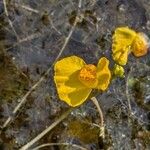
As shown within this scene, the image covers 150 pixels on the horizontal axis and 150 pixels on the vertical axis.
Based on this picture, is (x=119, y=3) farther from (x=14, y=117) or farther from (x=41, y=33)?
(x=14, y=117)

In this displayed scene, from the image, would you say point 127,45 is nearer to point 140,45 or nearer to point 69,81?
A: point 140,45

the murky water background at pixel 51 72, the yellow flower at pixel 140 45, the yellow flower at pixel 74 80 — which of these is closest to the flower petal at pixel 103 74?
the yellow flower at pixel 74 80

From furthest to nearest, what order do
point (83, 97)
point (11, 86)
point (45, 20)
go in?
point (45, 20) → point (11, 86) → point (83, 97)

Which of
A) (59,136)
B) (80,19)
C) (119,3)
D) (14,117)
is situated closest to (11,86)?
(14,117)

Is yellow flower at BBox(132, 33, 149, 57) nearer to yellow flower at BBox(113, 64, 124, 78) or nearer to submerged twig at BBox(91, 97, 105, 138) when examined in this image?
yellow flower at BBox(113, 64, 124, 78)

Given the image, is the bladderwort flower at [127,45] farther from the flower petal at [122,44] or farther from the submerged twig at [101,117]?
the submerged twig at [101,117]

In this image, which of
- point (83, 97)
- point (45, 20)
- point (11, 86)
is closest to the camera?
point (83, 97)
